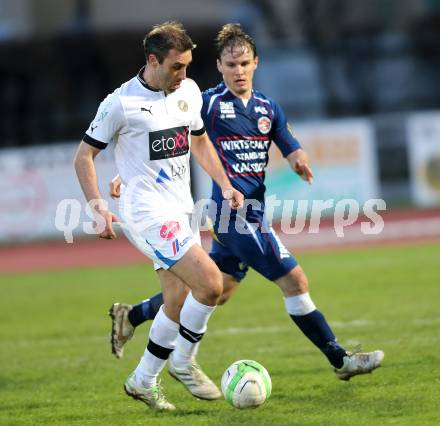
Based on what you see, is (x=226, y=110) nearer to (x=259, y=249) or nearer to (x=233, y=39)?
(x=233, y=39)

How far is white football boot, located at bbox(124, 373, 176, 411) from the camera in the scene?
21.6 feet

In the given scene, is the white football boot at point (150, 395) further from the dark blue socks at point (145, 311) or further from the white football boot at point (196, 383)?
the dark blue socks at point (145, 311)

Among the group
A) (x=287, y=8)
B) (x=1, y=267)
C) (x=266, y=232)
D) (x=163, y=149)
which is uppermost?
(x=287, y=8)

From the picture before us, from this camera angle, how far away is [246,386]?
20.7ft

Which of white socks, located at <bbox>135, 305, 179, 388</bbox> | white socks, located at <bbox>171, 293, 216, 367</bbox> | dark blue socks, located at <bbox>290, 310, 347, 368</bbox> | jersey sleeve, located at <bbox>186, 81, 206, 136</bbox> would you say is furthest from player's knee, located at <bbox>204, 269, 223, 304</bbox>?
jersey sleeve, located at <bbox>186, 81, 206, 136</bbox>

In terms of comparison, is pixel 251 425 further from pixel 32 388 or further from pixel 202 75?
pixel 202 75

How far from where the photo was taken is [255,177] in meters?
7.37

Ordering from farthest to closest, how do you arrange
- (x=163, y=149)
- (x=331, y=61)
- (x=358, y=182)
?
(x=331, y=61)
(x=358, y=182)
(x=163, y=149)

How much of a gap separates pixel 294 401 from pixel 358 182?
13.9 meters

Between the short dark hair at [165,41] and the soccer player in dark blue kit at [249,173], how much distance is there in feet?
3.01

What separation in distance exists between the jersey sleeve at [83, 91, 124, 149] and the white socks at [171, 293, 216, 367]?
1135 millimetres

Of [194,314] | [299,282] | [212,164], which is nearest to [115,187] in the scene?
[212,164]

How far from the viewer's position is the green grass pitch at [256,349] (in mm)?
6359

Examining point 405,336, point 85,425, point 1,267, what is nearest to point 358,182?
point 1,267
